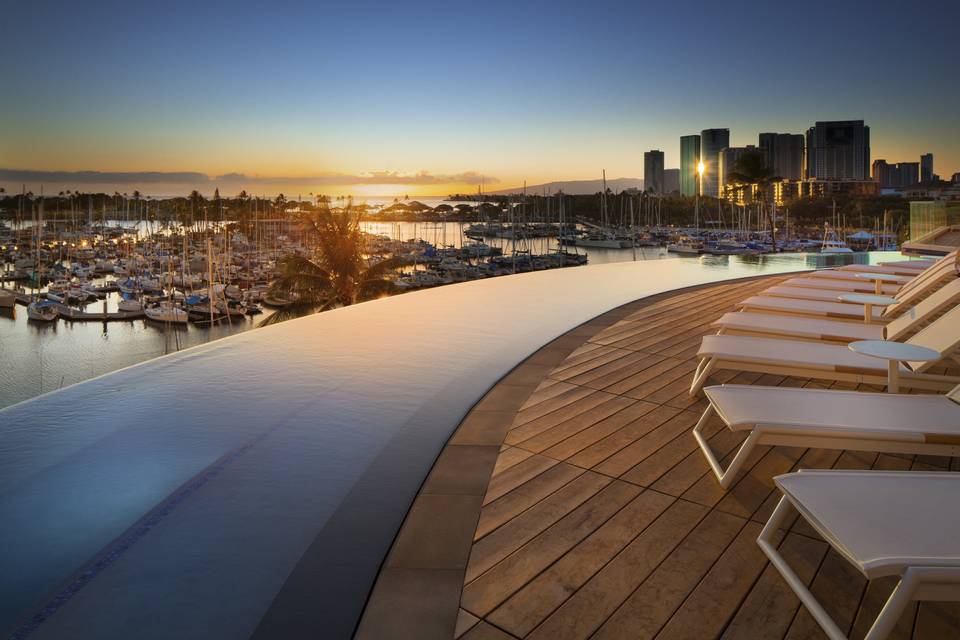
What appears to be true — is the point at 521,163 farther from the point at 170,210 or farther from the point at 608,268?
the point at 170,210

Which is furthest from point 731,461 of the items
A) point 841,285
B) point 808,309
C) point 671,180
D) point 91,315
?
point 671,180

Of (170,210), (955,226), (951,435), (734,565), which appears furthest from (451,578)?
(170,210)

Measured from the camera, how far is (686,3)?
1462cm

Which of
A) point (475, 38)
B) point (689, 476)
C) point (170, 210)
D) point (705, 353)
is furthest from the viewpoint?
point (170, 210)

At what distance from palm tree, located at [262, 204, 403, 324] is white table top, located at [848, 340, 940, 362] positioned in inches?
523

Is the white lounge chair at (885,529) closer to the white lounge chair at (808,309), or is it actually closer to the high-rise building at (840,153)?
the white lounge chair at (808,309)

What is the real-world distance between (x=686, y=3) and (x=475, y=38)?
5617 mm

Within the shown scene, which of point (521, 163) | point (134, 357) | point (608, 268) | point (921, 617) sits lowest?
point (134, 357)

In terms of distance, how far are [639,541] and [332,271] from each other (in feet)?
47.4

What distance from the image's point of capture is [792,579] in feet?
5.19

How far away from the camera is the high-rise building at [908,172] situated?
68662 mm

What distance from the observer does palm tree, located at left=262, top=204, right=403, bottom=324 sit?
1489 centimetres

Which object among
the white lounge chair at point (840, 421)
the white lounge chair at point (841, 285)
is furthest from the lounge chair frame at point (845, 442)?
the white lounge chair at point (841, 285)

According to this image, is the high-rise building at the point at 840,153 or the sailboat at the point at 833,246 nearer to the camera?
the sailboat at the point at 833,246
